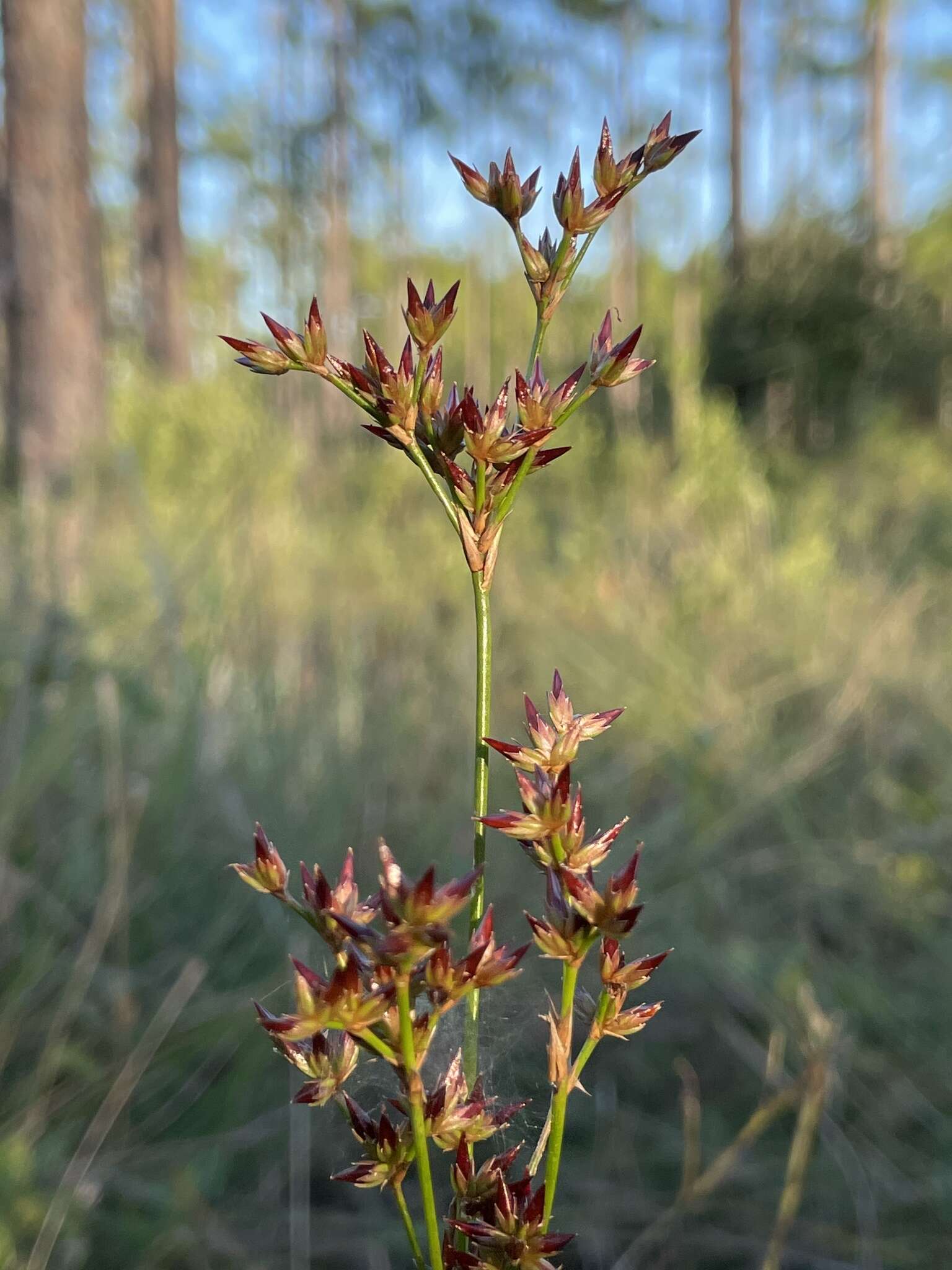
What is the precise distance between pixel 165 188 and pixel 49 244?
4.77 meters

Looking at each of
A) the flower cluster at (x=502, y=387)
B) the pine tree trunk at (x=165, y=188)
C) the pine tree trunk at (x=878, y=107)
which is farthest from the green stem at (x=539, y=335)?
the pine tree trunk at (x=165, y=188)

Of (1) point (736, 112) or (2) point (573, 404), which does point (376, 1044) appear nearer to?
(2) point (573, 404)

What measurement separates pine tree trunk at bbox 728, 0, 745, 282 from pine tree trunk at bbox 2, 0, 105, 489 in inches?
156

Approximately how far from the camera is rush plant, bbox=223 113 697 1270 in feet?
0.77

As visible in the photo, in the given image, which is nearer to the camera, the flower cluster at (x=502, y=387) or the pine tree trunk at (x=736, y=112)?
the flower cluster at (x=502, y=387)

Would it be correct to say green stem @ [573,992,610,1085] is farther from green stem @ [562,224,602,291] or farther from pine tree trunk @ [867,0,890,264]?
pine tree trunk @ [867,0,890,264]

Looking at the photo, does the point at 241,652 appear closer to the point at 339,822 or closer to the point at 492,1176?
the point at 339,822

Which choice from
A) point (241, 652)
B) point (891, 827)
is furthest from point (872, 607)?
point (241, 652)

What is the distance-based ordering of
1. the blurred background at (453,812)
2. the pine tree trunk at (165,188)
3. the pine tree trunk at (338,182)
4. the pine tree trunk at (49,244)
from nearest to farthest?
the blurred background at (453,812), the pine tree trunk at (49,244), the pine tree trunk at (165,188), the pine tree trunk at (338,182)

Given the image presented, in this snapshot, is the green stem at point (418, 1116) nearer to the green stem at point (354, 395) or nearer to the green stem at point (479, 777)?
the green stem at point (479, 777)

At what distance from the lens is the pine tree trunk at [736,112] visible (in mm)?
6543

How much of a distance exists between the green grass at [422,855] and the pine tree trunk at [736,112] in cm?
467

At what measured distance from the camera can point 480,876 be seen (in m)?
0.23

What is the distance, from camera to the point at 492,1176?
26 cm
